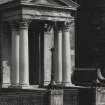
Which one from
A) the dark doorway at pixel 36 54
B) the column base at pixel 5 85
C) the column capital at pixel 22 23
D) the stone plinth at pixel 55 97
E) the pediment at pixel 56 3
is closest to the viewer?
the stone plinth at pixel 55 97

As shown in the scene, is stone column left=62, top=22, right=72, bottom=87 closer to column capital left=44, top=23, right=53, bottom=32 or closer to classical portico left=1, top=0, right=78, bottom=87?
classical portico left=1, top=0, right=78, bottom=87

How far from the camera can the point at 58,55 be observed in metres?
34.9

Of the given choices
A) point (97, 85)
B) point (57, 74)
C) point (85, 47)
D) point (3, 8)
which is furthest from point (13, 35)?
point (85, 47)

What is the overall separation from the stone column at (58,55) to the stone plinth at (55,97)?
23.6 feet

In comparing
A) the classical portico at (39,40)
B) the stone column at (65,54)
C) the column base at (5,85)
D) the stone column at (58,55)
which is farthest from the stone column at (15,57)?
the stone column at (65,54)

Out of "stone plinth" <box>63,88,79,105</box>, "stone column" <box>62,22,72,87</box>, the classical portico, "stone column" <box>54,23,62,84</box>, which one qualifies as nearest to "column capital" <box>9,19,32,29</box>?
the classical portico

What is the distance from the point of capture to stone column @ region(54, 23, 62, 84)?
34938 mm

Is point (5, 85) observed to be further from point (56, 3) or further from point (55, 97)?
point (55, 97)

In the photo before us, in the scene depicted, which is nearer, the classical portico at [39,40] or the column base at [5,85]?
the classical portico at [39,40]

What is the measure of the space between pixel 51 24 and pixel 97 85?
5.63 meters

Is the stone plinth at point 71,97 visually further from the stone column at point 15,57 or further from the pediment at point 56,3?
the pediment at point 56,3

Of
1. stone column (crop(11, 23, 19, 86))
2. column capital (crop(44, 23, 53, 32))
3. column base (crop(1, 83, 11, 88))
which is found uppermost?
column capital (crop(44, 23, 53, 32))

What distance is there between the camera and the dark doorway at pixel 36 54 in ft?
117

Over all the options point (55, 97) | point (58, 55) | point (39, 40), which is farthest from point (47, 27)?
point (55, 97)
